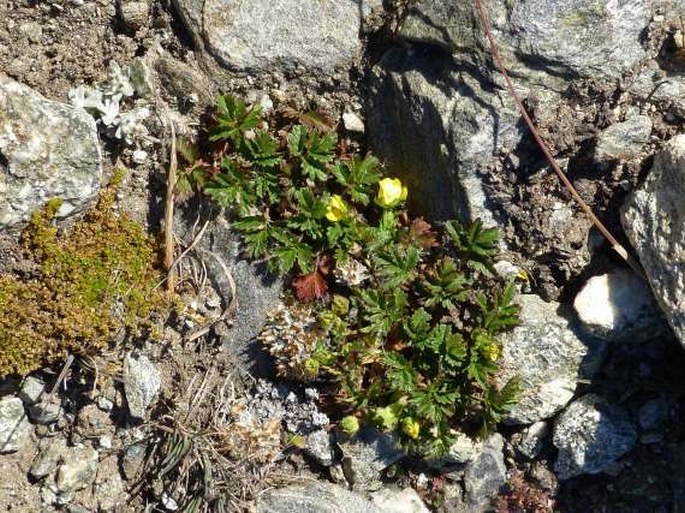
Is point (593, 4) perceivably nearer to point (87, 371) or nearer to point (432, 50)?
point (432, 50)

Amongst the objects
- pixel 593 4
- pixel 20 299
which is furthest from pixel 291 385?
pixel 593 4

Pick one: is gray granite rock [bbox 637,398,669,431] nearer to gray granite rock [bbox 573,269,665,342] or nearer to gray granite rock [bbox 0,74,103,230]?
gray granite rock [bbox 573,269,665,342]

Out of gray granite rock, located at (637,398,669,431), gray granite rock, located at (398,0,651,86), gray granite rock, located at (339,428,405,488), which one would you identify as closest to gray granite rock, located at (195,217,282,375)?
gray granite rock, located at (339,428,405,488)

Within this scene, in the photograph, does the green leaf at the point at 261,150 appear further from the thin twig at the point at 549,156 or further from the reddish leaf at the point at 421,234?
the thin twig at the point at 549,156

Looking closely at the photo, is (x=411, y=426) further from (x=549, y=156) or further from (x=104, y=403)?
(x=104, y=403)

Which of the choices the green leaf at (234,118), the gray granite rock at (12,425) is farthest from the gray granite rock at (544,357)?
the gray granite rock at (12,425)

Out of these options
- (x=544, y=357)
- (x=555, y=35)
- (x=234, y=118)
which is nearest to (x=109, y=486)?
(x=234, y=118)
